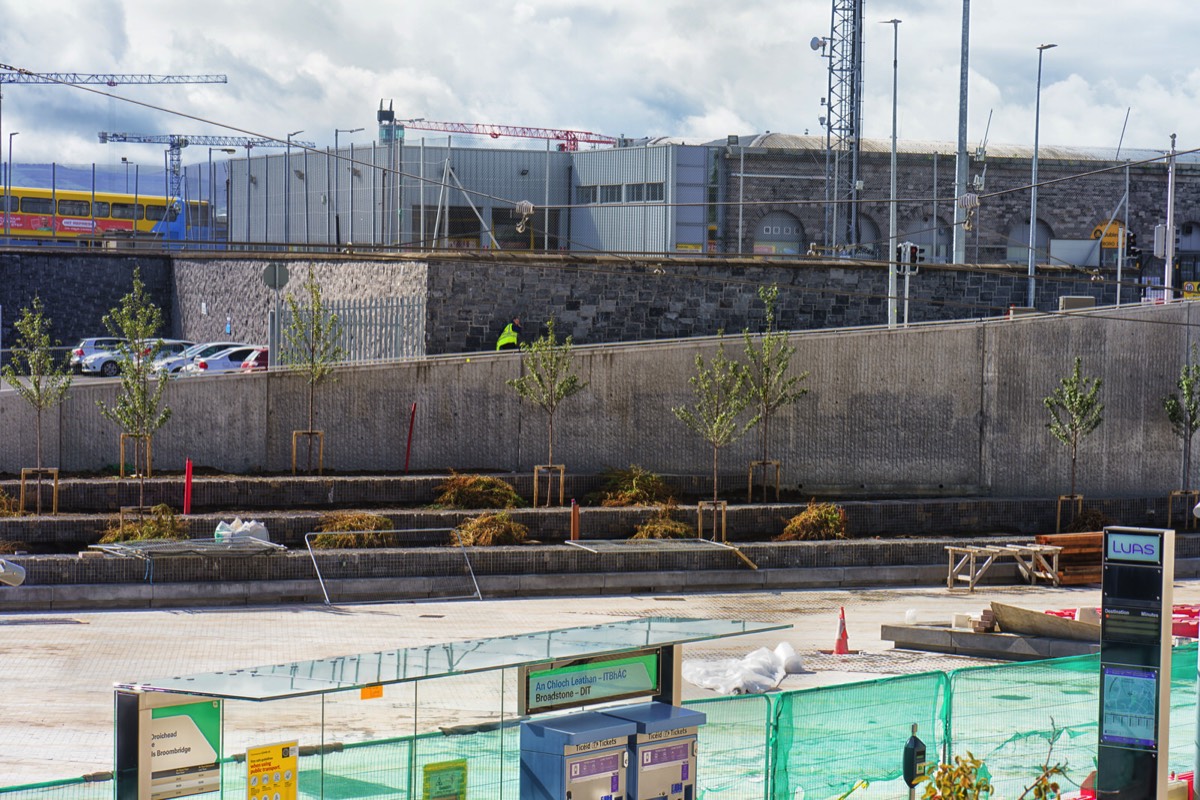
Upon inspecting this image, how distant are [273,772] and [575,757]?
1.75 metres

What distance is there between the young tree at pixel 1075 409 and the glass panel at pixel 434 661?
69.3 ft

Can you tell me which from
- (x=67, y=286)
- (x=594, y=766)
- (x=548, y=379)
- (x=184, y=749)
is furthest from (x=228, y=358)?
(x=184, y=749)

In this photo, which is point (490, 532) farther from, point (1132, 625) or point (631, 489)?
point (1132, 625)

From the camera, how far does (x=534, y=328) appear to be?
31891 millimetres

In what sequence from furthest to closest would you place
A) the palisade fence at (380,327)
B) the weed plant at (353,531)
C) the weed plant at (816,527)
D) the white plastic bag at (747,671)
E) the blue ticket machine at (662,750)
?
the palisade fence at (380,327) → the weed plant at (816,527) → the weed plant at (353,531) → the white plastic bag at (747,671) → the blue ticket machine at (662,750)

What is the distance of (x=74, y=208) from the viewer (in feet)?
207

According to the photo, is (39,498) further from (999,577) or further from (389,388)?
(999,577)

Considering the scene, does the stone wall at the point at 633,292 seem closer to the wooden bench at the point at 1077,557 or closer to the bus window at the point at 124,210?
the wooden bench at the point at 1077,557

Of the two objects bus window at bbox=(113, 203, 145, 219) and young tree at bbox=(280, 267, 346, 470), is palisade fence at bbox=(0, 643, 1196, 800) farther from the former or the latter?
bus window at bbox=(113, 203, 145, 219)

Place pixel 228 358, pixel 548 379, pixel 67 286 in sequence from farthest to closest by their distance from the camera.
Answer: pixel 67 286, pixel 228 358, pixel 548 379

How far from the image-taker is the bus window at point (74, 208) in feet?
205

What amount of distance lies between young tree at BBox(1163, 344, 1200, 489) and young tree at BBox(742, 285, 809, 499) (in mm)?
7894

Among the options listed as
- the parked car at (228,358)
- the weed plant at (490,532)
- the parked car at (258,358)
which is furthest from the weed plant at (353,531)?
the parked car at (228,358)

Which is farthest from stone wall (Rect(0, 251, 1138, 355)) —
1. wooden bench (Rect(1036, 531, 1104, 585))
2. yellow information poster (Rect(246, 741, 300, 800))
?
yellow information poster (Rect(246, 741, 300, 800))
